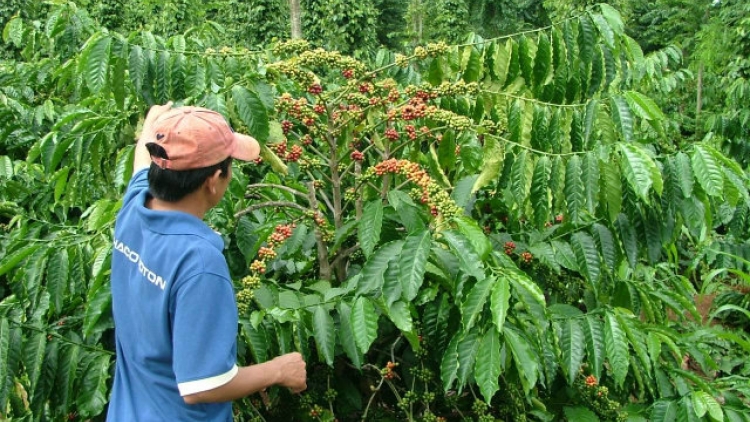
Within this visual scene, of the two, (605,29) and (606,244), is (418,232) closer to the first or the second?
(606,244)

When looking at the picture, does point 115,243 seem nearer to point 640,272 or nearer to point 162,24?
point 640,272

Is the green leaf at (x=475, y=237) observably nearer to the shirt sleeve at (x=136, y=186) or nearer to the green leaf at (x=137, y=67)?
the shirt sleeve at (x=136, y=186)

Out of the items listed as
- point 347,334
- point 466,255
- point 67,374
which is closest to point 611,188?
point 466,255

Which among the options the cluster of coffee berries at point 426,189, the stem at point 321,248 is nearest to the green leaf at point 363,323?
the cluster of coffee berries at point 426,189

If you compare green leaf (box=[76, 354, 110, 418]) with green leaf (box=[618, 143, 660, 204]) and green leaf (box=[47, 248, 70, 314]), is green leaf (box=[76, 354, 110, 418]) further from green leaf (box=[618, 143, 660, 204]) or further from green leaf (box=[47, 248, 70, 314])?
green leaf (box=[618, 143, 660, 204])

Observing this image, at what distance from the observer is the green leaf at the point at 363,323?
1941mm

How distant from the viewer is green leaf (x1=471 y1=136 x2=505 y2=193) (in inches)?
93.4

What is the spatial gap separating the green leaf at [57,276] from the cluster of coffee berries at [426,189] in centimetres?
102

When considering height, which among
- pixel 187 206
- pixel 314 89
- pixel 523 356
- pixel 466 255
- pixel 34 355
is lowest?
pixel 34 355

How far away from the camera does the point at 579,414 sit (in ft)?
8.41

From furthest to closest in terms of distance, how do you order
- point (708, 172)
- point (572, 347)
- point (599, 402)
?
point (599, 402) < point (572, 347) < point (708, 172)

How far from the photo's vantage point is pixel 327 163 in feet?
8.31

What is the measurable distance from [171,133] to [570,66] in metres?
1.64

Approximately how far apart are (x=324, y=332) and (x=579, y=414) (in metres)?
1.10
